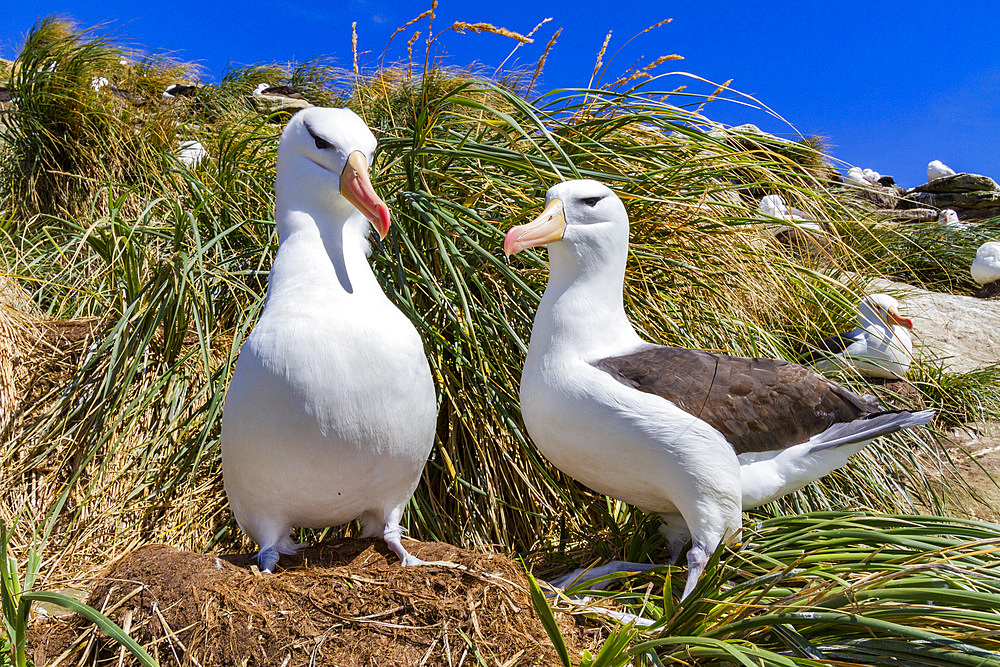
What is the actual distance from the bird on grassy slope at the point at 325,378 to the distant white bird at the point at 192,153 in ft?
13.3

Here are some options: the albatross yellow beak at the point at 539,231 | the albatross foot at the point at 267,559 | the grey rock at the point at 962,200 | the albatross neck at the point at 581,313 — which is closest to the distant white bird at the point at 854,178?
the albatross neck at the point at 581,313

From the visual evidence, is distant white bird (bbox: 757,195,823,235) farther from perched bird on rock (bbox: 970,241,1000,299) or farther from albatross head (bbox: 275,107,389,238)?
perched bird on rock (bbox: 970,241,1000,299)

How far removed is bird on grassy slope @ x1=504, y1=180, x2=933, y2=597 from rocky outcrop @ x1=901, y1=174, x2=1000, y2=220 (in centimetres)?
1631

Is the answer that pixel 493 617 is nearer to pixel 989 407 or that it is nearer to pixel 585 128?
pixel 585 128

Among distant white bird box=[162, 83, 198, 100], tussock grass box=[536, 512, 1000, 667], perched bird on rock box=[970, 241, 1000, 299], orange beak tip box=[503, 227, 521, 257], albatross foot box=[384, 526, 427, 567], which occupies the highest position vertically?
perched bird on rock box=[970, 241, 1000, 299]

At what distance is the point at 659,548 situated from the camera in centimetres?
295

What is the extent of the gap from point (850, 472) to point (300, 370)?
3.15 meters

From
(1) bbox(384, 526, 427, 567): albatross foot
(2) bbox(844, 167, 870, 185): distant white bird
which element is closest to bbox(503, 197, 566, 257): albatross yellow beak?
(1) bbox(384, 526, 427, 567): albatross foot

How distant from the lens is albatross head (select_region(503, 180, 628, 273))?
2.62 meters

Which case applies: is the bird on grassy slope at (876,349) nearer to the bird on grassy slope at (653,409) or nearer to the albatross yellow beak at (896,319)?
the albatross yellow beak at (896,319)

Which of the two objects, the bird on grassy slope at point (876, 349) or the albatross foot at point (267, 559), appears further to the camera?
the bird on grassy slope at point (876, 349)

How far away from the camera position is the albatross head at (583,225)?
2617mm

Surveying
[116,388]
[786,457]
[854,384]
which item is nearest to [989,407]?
[854,384]

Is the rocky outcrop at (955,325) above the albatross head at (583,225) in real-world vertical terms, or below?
above
